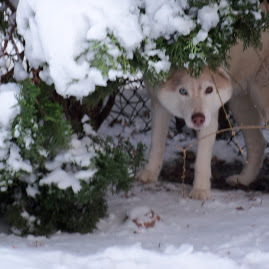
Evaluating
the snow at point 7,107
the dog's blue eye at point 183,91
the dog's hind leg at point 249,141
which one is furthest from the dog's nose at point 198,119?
the snow at point 7,107

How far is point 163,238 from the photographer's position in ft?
8.38

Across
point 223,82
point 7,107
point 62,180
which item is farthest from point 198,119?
point 7,107

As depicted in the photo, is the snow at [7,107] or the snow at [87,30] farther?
the snow at [7,107]

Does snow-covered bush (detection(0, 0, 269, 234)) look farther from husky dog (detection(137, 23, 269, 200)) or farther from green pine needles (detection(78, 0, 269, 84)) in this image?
husky dog (detection(137, 23, 269, 200))

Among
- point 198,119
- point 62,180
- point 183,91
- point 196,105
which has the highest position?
point 183,91

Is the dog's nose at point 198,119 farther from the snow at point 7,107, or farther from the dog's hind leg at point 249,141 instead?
the snow at point 7,107

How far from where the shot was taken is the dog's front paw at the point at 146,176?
3.76 m

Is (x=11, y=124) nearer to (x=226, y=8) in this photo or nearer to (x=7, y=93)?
(x=7, y=93)

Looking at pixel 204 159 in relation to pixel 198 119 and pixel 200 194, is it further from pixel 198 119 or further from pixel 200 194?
pixel 198 119

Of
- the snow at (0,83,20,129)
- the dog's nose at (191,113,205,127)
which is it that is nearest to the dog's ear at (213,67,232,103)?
the dog's nose at (191,113,205,127)

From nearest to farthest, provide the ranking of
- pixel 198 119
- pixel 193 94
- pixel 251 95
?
pixel 198 119 → pixel 193 94 → pixel 251 95

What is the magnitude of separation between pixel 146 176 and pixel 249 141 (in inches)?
34.3

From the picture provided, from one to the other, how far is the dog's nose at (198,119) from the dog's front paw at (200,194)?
541 mm

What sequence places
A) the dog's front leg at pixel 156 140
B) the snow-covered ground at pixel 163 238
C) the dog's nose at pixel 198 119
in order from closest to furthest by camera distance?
the snow-covered ground at pixel 163 238, the dog's nose at pixel 198 119, the dog's front leg at pixel 156 140
